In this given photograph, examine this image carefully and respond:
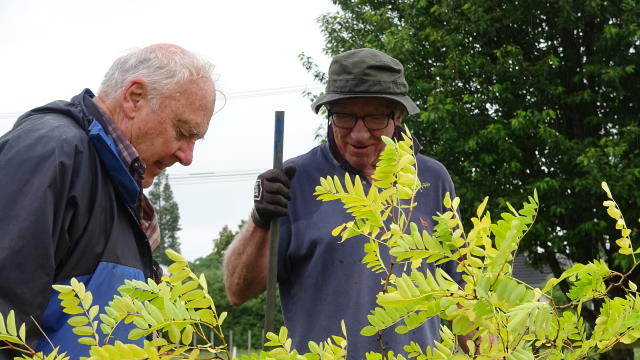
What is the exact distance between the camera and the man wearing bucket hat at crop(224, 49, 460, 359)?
9.06ft

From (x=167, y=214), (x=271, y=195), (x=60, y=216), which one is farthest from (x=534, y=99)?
(x=167, y=214)

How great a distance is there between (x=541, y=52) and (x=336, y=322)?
39.8 ft

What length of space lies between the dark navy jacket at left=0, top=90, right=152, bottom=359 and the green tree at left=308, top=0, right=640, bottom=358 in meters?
10.2

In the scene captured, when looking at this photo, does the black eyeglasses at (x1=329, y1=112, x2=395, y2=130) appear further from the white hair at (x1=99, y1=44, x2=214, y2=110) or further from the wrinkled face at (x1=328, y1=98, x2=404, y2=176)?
the white hair at (x1=99, y1=44, x2=214, y2=110)

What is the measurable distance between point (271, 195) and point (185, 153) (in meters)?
0.32

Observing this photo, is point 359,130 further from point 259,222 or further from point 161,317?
point 161,317

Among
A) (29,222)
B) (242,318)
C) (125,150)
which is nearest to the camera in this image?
(29,222)

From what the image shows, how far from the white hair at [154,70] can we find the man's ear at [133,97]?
2cm

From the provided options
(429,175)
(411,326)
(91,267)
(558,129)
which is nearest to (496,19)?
(558,129)

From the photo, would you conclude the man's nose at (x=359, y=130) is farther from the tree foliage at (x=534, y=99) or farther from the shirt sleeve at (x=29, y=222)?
the tree foliage at (x=534, y=99)

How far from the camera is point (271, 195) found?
2.73 m

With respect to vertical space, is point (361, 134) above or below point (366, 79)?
below

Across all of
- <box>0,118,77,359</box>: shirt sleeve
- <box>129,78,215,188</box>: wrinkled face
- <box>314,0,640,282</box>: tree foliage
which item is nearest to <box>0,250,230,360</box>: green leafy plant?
<box>0,118,77,359</box>: shirt sleeve

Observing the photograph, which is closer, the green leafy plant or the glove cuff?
the green leafy plant
